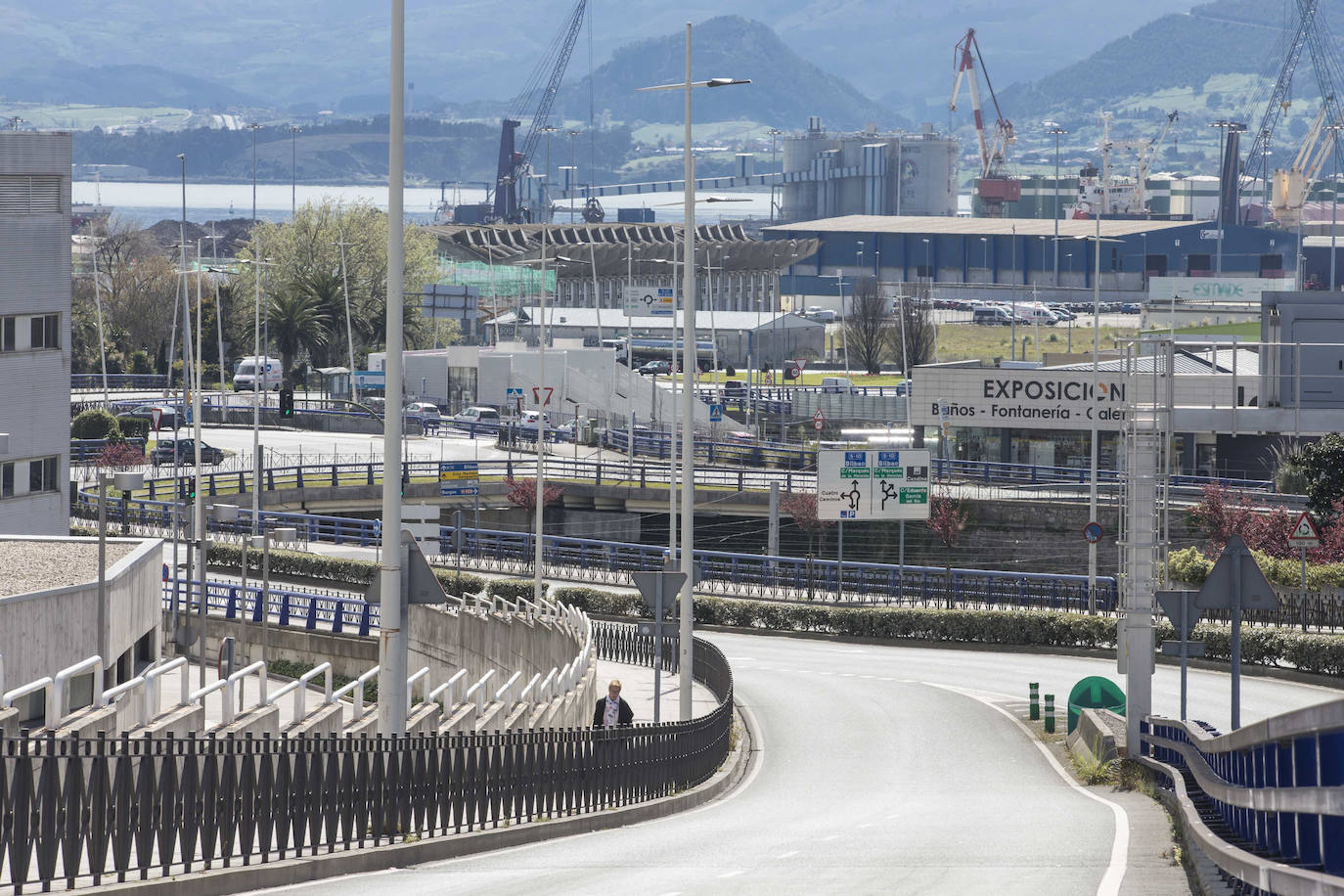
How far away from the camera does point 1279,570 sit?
4322 cm

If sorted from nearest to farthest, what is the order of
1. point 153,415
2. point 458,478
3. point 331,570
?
point 331,570 → point 458,478 → point 153,415

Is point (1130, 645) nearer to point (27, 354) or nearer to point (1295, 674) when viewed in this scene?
point (1295, 674)

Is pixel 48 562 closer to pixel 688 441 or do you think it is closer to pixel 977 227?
pixel 688 441

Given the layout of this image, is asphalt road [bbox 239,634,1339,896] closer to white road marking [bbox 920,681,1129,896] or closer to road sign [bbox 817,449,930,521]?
white road marking [bbox 920,681,1129,896]

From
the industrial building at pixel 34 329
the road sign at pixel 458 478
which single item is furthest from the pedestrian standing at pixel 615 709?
the road sign at pixel 458 478

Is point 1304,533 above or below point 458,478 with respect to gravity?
above

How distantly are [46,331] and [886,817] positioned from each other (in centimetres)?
3095

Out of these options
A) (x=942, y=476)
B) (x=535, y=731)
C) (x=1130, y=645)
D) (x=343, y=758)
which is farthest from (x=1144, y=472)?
(x=942, y=476)

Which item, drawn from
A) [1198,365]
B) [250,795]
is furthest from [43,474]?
[1198,365]

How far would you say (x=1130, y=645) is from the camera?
906 inches

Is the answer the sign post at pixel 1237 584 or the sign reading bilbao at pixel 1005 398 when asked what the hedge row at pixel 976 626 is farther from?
the sign reading bilbao at pixel 1005 398

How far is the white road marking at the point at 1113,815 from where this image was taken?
14.3m

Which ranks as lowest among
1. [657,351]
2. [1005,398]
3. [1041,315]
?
[1005,398]

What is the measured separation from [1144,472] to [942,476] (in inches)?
1642
